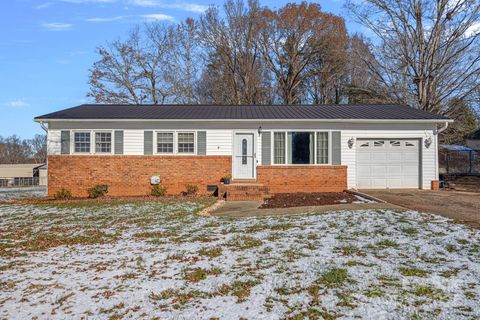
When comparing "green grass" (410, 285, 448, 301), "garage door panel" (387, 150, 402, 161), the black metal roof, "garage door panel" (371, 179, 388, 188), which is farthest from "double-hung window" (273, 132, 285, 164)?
"green grass" (410, 285, 448, 301)

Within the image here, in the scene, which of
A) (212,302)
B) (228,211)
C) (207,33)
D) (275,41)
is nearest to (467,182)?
(228,211)

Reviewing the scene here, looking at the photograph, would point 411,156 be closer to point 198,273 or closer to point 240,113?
point 240,113

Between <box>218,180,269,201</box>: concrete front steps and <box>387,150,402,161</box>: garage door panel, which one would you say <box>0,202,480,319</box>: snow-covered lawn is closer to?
<box>218,180,269,201</box>: concrete front steps

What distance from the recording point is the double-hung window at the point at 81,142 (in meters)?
14.7

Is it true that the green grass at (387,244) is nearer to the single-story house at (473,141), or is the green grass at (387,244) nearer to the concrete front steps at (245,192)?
the concrete front steps at (245,192)

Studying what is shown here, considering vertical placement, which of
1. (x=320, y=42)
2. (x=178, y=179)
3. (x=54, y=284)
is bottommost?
(x=54, y=284)

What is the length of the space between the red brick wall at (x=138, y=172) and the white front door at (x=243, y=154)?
51cm

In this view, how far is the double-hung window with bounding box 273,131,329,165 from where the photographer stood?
14664 mm

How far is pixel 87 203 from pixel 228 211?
5418 millimetres

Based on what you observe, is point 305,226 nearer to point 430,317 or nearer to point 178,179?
point 430,317

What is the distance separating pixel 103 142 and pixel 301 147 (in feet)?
26.5

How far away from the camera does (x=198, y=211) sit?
32.9ft

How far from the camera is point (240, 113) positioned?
15852 millimetres

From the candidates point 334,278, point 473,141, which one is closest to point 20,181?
point 334,278
